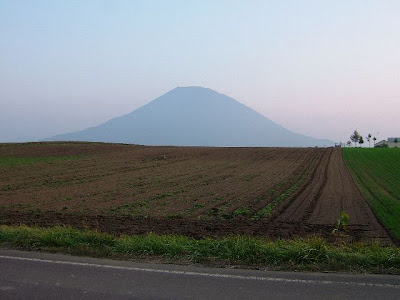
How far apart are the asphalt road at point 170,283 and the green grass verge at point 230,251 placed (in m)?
0.41

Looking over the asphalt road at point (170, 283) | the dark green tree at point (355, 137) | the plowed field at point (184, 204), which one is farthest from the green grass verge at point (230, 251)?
the dark green tree at point (355, 137)

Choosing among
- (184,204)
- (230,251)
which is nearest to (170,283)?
(230,251)

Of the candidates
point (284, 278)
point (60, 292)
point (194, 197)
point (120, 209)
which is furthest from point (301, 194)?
point (60, 292)

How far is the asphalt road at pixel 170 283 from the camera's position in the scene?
494 centimetres

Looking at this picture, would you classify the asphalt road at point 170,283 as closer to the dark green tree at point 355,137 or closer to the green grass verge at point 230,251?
the green grass verge at point 230,251

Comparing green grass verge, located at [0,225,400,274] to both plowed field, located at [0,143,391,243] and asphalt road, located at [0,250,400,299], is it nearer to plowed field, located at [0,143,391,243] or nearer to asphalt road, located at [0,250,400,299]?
asphalt road, located at [0,250,400,299]

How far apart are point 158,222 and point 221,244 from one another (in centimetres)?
482

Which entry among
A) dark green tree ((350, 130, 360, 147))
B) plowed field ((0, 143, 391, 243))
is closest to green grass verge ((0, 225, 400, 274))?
plowed field ((0, 143, 391, 243))

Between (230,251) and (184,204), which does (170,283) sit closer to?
(230,251)

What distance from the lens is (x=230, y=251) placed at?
6586 millimetres

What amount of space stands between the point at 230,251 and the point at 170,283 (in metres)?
1.49

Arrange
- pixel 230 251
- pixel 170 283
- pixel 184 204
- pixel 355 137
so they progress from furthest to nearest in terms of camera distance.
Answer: pixel 355 137
pixel 184 204
pixel 230 251
pixel 170 283

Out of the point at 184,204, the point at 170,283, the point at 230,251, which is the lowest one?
the point at 184,204

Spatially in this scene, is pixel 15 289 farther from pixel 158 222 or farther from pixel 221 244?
pixel 158 222
